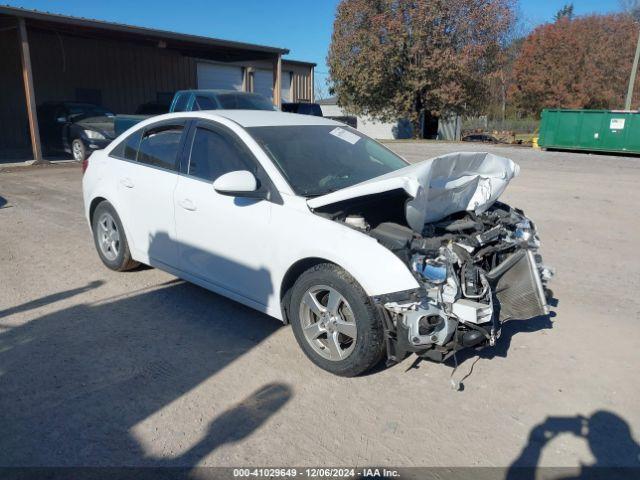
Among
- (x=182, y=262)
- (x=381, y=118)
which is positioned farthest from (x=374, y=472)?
(x=381, y=118)

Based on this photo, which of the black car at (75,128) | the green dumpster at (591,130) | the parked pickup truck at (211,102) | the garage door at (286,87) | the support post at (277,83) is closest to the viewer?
the parked pickup truck at (211,102)

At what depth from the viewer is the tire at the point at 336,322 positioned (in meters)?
3.28

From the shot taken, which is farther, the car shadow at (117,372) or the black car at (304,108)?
the black car at (304,108)

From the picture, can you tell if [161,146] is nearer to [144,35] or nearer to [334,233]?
[334,233]

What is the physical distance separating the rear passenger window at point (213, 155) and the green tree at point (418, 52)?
93.3 ft

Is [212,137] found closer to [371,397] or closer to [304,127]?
[304,127]

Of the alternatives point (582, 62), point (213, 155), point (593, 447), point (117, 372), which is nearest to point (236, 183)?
point (213, 155)

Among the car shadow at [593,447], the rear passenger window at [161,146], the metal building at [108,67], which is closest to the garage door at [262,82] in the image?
the metal building at [108,67]

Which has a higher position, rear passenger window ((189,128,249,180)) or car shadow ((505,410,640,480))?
rear passenger window ((189,128,249,180))

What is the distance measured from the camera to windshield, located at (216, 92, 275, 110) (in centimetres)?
1279

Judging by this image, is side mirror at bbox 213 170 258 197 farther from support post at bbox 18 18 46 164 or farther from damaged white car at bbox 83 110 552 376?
support post at bbox 18 18 46 164

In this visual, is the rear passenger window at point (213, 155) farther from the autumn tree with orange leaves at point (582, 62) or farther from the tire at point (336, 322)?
the autumn tree with orange leaves at point (582, 62)

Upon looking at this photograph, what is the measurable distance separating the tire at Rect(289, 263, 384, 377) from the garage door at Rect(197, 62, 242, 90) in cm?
2498

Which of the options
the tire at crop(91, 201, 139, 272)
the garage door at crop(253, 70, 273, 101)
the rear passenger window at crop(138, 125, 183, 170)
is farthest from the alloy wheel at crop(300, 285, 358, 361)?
the garage door at crop(253, 70, 273, 101)
